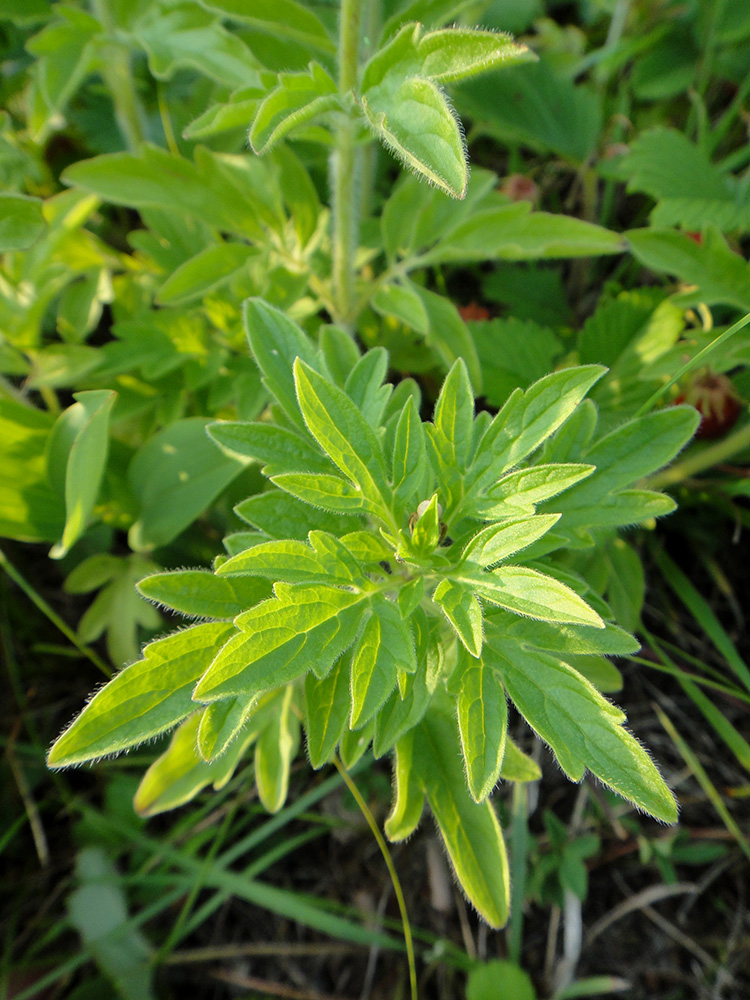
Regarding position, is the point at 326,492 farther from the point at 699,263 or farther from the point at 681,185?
the point at 681,185

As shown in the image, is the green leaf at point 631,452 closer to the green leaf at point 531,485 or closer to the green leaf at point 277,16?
the green leaf at point 531,485

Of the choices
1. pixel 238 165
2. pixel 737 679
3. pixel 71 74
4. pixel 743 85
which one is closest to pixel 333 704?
pixel 238 165

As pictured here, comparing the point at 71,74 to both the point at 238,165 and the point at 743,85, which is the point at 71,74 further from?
the point at 743,85

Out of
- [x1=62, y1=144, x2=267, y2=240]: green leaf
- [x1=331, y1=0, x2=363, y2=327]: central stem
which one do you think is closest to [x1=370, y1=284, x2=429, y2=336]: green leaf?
[x1=331, y1=0, x2=363, y2=327]: central stem

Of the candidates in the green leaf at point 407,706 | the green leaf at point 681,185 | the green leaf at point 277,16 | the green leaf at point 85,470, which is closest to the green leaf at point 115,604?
the green leaf at point 85,470

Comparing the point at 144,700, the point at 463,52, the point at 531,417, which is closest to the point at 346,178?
the point at 463,52

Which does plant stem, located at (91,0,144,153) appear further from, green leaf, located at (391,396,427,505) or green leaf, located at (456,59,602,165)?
green leaf, located at (391,396,427,505)
